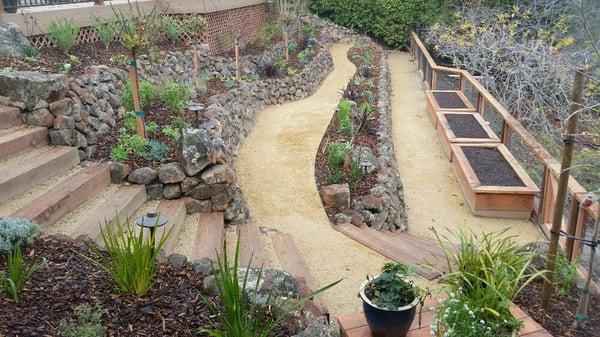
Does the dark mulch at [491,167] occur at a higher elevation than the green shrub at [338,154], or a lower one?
lower

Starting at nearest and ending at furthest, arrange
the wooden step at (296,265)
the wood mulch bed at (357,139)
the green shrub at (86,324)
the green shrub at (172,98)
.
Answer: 1. the green shrub at (86,324)
2. the wooden step at (296,265)
3. the wood mulch bed at (357,139)
4. the green shrub at (172,98)

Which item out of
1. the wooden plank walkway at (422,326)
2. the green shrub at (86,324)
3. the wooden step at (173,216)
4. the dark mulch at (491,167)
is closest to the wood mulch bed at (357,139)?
the dark mulch at (491,167)

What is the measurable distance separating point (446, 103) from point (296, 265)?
24.5ft

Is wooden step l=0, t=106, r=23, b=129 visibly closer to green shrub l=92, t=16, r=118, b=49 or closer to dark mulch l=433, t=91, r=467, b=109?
green shrub l=92, t=16, r=118, b=49

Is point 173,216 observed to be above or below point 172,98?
below

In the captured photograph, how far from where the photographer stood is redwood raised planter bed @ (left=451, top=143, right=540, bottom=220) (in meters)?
6.45

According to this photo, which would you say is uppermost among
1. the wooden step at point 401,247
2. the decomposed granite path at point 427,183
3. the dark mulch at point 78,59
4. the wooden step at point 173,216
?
the dark mulch at point 78,59

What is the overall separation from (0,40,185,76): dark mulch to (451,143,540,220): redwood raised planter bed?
196 inches

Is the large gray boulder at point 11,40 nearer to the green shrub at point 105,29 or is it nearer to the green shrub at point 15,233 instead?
the green shrub at point 105,29

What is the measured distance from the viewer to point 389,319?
300cm

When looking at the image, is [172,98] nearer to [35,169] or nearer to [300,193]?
[300,193]

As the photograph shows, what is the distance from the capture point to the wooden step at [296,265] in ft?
11.7

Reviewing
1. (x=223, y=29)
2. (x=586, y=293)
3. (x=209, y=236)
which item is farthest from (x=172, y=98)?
(x=223, y=29)

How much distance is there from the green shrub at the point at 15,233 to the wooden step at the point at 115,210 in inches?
22.1
